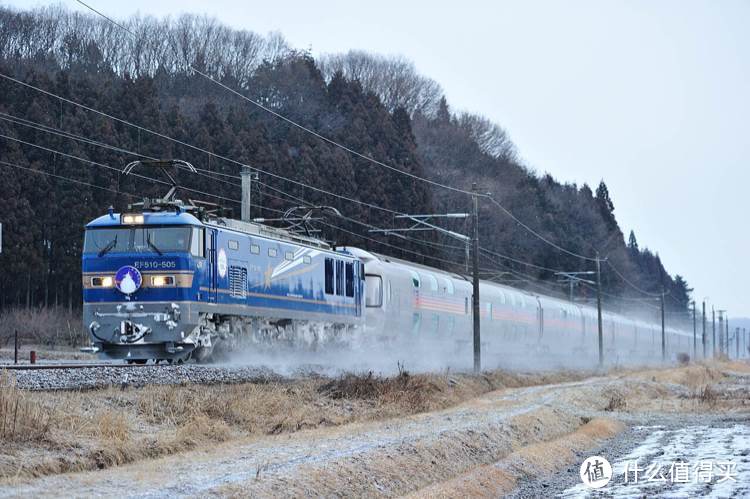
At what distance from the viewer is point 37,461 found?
1352 cm

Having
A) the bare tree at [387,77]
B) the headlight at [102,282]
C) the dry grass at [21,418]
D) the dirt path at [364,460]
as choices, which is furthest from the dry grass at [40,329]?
the bare tree at [387,77]

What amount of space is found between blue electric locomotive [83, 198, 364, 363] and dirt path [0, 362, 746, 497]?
6568 millimetres

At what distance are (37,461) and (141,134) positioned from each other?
43518 mm

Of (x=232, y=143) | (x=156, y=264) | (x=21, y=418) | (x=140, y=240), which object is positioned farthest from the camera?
(x=232, y=143)

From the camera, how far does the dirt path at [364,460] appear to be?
1266 cm

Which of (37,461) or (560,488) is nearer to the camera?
(37,461)

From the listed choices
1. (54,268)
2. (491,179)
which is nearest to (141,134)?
(54,268)

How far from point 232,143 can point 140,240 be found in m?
35.8

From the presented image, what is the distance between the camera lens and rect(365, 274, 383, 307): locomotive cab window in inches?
1574

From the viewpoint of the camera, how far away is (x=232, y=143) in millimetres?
62125

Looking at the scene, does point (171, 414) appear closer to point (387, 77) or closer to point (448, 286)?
point (448, 286)

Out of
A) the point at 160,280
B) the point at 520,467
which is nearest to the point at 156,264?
the point at 160,280

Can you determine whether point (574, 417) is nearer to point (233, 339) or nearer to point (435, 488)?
point (233, 339)

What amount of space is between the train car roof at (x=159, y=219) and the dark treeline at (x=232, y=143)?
64.0ft
